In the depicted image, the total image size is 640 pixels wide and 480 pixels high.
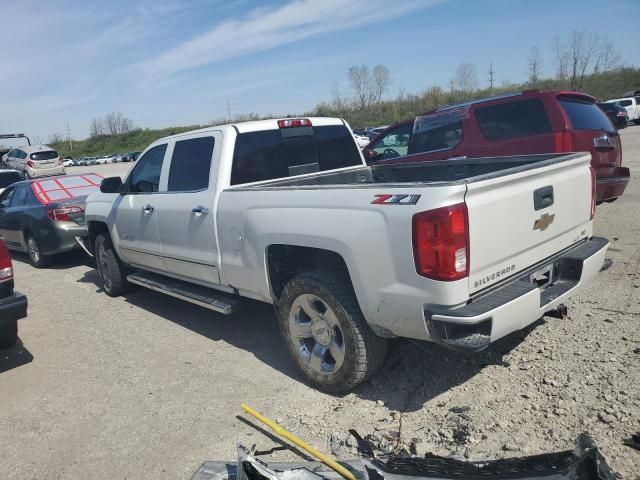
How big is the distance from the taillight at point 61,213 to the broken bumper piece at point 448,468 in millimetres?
6887

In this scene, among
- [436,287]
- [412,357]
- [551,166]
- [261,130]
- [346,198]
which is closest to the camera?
[436,287]

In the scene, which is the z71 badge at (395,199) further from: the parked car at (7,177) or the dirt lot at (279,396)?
the parked car at (7,177)

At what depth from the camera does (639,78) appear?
2130 inches

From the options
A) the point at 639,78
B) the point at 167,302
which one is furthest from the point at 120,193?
the point at 639,78

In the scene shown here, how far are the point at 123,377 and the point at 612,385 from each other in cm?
372

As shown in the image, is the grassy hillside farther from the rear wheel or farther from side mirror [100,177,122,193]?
side mirror [100,177,122,193]

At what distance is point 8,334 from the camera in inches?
193

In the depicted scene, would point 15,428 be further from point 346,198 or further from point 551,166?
point 551,166

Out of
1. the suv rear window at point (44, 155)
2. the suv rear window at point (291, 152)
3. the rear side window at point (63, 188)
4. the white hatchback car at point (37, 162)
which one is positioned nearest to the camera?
the suv rear window at point (291, 152)

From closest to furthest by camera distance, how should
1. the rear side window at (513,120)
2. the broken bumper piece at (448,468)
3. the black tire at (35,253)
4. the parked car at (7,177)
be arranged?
the broken bumper piece at (448,468) → the rear side window at (513,120) → the black tire at (35,253) → the parked car at (7,177)

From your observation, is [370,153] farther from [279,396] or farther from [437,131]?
[279,396]

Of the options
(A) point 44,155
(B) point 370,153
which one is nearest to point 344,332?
(B) point 370,153

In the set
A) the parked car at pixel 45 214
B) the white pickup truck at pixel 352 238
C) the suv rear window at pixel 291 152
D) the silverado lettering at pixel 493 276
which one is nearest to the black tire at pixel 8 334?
the white pickup truck at pixel 352 238

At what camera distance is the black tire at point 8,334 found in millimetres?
4725
